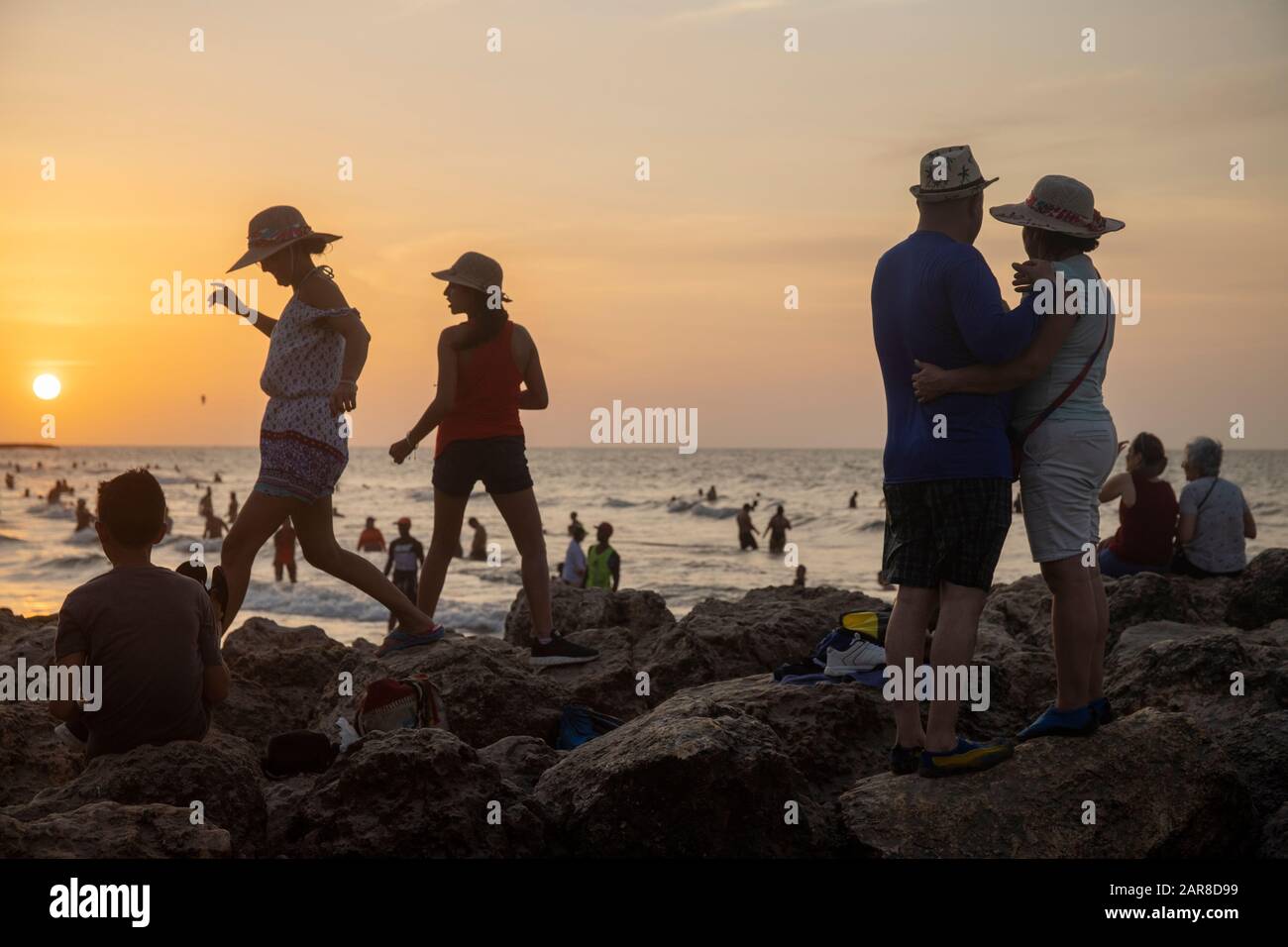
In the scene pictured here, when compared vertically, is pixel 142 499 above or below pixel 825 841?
above

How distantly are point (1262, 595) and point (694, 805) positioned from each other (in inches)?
213

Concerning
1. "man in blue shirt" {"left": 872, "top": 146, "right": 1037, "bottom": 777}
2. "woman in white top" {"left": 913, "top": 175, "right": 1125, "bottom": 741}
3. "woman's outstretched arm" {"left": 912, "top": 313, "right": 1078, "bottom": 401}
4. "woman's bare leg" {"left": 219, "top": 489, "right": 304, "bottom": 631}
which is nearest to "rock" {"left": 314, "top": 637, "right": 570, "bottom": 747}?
"woman's bare leg" {"left": 219, "top": 489, "right": 304, "bottom": 631}

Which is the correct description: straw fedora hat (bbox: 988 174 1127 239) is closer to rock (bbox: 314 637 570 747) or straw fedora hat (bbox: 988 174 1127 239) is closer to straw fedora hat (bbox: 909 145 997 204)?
straw fedora hat (bbox: 909 145 997 204)

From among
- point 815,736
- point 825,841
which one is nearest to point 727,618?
point 815,736

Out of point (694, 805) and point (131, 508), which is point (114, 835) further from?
point (694, 805)

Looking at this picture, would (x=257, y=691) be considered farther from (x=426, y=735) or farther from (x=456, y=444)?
(x=426, y=735)

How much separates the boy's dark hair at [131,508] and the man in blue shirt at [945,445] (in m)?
2.35

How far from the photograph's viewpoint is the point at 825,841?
4062 millimetres

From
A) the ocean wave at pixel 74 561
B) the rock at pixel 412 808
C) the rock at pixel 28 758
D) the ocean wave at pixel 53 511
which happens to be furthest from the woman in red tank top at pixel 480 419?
the ocean wave at pixel 53 511

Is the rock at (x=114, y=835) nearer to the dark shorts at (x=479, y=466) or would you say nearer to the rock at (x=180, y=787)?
the rock at (x=180, y=787)

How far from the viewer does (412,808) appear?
3857 mm

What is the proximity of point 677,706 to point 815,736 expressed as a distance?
0.51 meters

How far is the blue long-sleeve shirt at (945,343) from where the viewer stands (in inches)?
156
